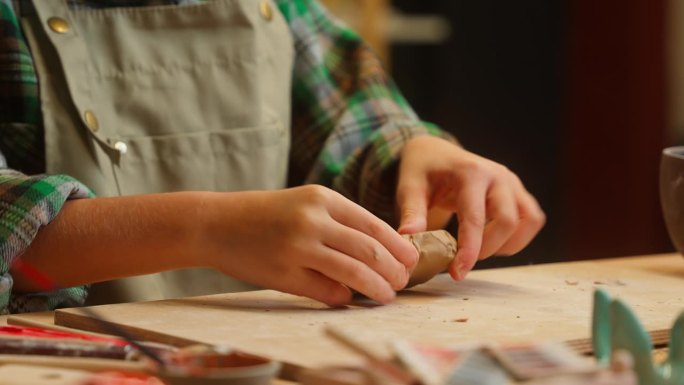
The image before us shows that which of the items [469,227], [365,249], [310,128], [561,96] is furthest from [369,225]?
[561,96]

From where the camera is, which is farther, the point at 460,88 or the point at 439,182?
the point at 460,88

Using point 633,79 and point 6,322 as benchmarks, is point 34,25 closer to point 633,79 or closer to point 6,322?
point 6,322

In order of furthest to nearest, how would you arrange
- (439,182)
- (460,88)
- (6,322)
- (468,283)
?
(460,88), (439,182), (468,283), (6,322)

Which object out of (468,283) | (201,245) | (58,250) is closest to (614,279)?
(468,283)

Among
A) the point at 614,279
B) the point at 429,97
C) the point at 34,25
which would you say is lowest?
the point at 429,97

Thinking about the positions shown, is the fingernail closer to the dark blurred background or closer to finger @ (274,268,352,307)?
finger @ (274,268,352,307)

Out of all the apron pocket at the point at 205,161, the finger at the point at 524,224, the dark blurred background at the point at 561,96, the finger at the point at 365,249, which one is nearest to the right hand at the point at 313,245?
the finger at the point at 365,249

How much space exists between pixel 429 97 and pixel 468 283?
1.85 m

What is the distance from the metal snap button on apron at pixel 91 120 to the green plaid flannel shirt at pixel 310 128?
0.05m

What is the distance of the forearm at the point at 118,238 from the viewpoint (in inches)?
34.7

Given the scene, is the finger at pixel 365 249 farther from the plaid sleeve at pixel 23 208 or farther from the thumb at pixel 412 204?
the plaid sleeve at pixel 23 208

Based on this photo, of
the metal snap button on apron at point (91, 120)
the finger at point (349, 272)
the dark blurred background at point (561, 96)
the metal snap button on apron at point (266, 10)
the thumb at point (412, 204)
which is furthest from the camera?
the dark blurred background at point (561, 96)

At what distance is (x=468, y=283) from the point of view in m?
0.95

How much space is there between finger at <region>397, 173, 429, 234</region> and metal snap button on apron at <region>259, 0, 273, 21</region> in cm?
29
